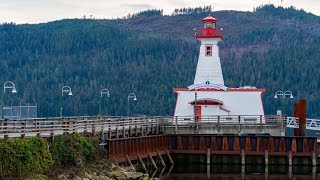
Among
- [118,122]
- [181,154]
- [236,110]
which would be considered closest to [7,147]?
[118,122]

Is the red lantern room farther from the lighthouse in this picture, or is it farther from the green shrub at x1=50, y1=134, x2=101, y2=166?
the green shrub at x1=50, y1=134, x2=101, y2=166

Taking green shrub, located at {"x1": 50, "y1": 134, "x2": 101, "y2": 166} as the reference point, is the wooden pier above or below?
below

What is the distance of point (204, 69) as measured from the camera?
3403 inches

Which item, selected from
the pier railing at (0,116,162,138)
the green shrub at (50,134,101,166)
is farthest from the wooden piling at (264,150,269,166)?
the green shrub at (50,134,101,166)

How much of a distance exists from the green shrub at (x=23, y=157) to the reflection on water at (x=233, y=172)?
16555 millimetres

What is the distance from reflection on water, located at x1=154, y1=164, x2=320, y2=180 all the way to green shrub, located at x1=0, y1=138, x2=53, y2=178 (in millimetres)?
16555

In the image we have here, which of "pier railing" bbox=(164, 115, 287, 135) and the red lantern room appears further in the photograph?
the red lantern room

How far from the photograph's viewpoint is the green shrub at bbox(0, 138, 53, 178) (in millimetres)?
42875

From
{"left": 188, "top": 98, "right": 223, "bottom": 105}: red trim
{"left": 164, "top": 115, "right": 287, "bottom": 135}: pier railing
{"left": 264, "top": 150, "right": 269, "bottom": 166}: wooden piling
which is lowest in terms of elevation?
{"left": 264, "top": 150, "right": 269, "bottom": 166}: wooden piling

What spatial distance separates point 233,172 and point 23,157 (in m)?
27.1

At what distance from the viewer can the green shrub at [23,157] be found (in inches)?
1688

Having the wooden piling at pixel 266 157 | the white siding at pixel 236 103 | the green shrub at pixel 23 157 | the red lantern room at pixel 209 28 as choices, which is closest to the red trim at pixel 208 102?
the white siding at pixel 236 103

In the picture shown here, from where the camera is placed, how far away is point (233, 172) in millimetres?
68125

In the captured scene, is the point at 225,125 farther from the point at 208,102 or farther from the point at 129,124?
the point at 129,124
